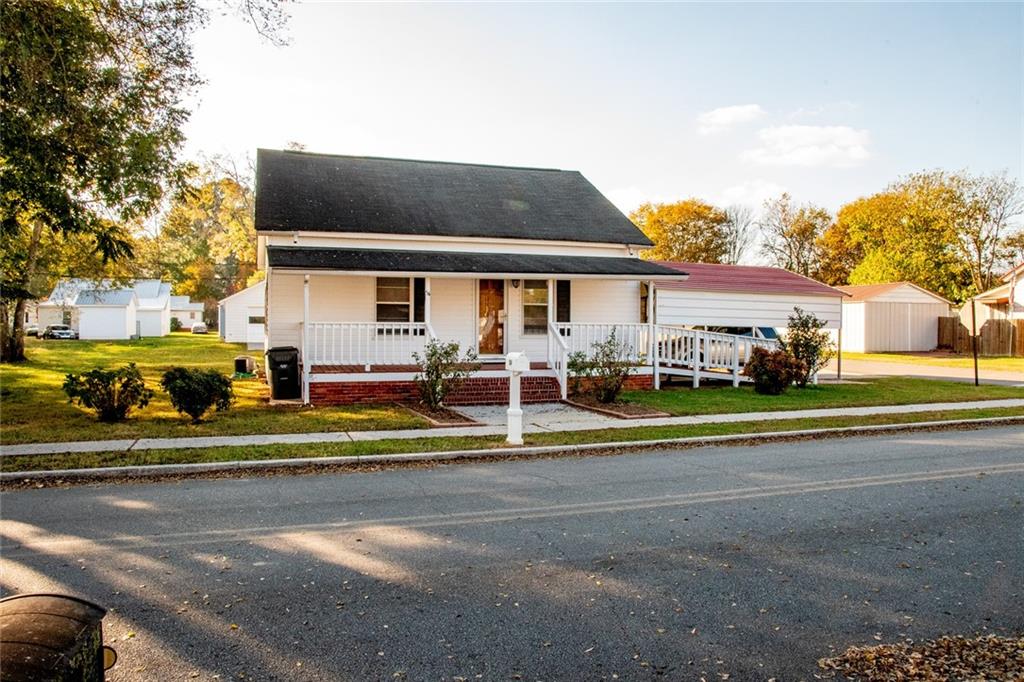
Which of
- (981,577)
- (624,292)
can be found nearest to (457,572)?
(981,577)

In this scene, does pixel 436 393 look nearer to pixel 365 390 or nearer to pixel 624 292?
pixel 365 390

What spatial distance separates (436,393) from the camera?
14.6 m

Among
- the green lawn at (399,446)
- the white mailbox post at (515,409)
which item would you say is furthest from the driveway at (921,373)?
the white mailbox post at (515,409)

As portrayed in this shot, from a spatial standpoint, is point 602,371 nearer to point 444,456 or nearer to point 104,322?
point 444,456

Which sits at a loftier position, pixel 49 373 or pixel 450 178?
pixel 450 178

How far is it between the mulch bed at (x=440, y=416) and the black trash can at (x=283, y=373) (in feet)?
9.01

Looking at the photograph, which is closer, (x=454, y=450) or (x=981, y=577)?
(x=981, y=577)

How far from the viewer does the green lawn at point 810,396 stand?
15211 mm

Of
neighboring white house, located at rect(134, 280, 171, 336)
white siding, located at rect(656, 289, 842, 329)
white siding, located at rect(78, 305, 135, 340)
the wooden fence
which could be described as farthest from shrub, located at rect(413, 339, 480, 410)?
neighboring white house, located at rect(134, 280, 171, 336)

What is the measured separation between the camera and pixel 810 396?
57.0 ft

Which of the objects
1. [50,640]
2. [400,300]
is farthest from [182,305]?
[50,640]

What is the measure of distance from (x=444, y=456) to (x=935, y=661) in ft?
22.6

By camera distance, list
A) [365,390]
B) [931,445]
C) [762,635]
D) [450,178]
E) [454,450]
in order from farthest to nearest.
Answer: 1. [450,178]
2. [365,390]
3. [931,445]
4. [454,450]
5. [762,635]

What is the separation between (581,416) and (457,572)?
906 cm
